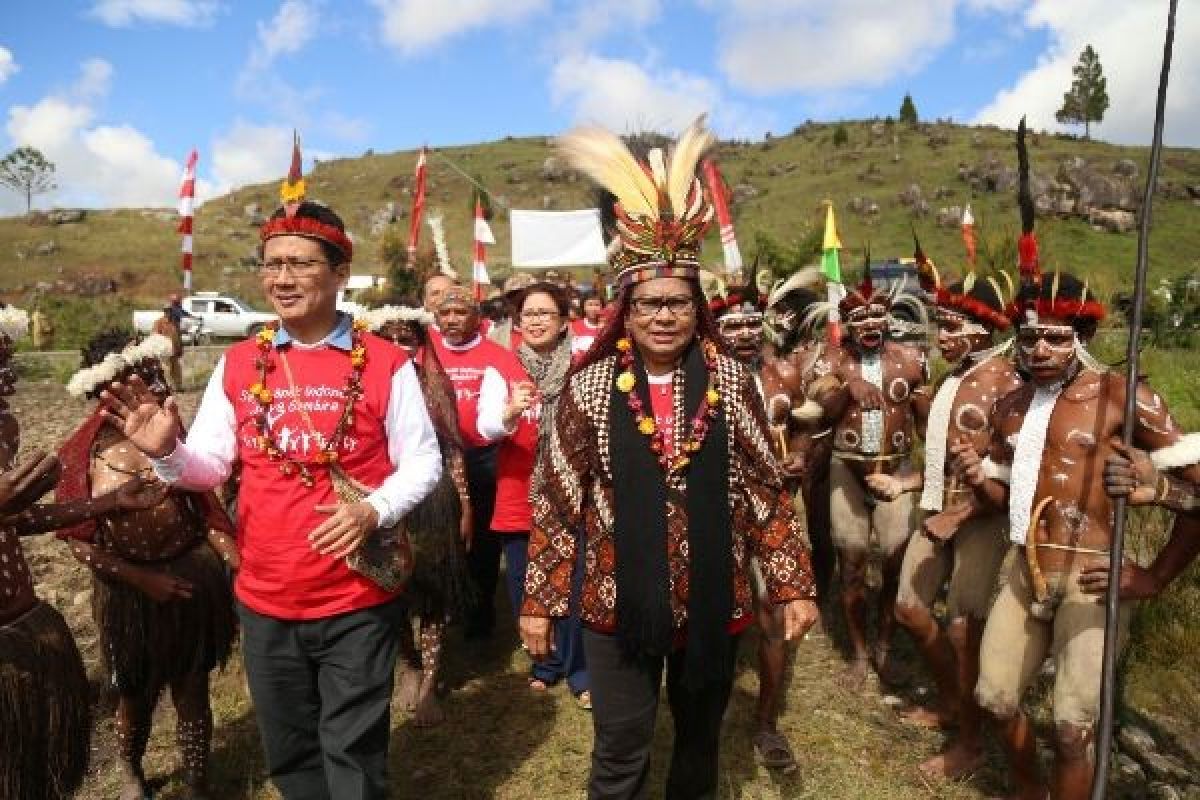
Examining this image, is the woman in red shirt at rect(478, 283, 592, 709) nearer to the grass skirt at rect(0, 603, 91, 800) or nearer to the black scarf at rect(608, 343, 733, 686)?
the black scarf at rect(608, 343, 733, 686)

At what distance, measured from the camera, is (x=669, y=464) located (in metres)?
2.70

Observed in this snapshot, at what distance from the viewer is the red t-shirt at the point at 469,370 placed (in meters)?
4.88

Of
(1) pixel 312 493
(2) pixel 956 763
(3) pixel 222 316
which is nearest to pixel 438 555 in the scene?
(1) pixel 312 493

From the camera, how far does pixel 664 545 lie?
2.63m

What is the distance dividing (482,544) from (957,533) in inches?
114

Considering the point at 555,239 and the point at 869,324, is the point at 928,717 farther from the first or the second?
the point at 555,239

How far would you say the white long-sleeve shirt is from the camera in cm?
269

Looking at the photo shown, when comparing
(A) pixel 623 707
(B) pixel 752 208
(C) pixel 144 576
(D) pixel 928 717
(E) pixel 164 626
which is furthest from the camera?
(B) pixel 752 208

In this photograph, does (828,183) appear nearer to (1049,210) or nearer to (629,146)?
(1049,210)

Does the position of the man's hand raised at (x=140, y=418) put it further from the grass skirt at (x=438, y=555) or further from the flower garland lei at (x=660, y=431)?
the grass skirt at (x=438, y=555)

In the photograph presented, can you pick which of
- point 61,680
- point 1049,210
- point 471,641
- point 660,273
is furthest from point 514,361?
point 1049,210

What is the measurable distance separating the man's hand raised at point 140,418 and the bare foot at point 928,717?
4056 mm

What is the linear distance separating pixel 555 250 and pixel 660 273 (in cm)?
479

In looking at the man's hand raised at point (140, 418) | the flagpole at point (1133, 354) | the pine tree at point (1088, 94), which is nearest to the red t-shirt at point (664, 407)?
the flagpole at point (1133, 354)
